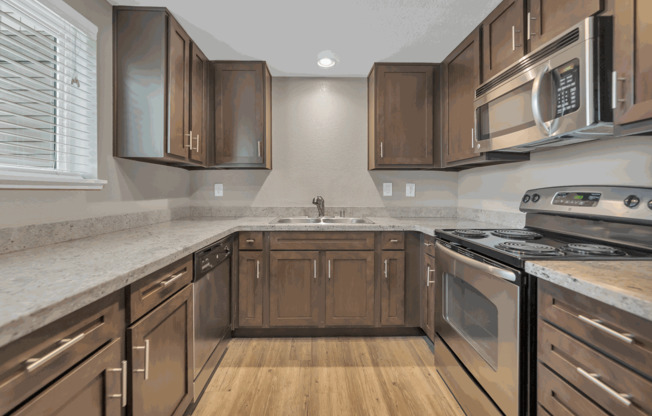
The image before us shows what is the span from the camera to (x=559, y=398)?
94 cm

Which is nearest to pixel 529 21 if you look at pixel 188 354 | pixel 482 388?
pixel 482 388

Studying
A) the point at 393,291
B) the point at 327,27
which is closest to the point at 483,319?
the point at 393,291

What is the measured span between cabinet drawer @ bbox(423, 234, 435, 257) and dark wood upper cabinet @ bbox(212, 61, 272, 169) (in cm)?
149

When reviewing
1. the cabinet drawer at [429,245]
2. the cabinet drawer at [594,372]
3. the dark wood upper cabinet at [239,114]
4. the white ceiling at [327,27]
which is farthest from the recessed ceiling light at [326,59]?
the cabinet drawer at [594,372]

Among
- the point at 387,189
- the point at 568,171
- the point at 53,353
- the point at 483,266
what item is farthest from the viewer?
the point at 387,189

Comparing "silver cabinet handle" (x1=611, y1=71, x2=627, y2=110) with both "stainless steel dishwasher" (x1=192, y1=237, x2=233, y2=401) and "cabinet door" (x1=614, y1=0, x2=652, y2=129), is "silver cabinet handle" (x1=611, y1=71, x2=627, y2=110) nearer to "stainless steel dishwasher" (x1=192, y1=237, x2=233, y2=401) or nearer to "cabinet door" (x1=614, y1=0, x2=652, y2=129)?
"cabinet door" (x1=614, y1=0, x2=652, y2=129)

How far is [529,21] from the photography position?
149cm

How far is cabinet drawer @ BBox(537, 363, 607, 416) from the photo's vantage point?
0.84 m

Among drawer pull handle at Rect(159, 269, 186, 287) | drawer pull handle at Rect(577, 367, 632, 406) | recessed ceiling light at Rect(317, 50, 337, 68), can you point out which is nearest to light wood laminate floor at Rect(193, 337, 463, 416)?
Answer: drawer pull handle at Rect(159, 269, 186, 287)

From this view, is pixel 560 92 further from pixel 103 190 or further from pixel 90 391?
pixel 103 190

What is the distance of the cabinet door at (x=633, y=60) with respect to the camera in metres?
0.94

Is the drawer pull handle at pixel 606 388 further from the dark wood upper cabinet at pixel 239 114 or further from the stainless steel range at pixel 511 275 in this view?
the dark wood upper cabinet at pixel 239 114

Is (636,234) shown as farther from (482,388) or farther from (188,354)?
(188,354)

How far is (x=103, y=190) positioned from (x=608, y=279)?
2.30 metres
